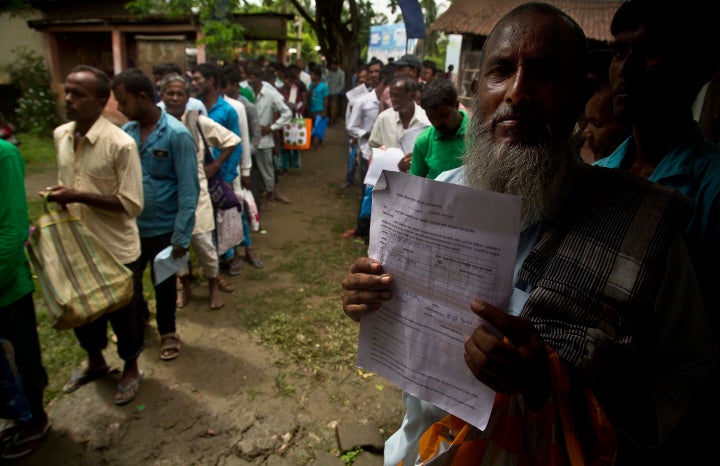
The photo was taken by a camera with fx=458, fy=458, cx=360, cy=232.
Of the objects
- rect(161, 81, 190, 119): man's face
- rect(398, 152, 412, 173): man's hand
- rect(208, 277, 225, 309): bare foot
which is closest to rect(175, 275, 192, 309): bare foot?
rect(208, 277, 225, 309): bare foot

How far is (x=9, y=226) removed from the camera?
7.68ft

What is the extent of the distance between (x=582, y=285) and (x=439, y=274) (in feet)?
0.98

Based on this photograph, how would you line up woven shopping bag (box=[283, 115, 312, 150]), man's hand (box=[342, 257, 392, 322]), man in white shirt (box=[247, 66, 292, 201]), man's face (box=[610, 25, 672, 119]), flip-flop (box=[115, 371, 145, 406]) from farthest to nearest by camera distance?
1. woven shopping bag (box=[283, 115, 312, 150])
2. man in white shirt (box=[247, 66, 292, 201])
3. flip-flop (box=[115, 371, 145, 406])
4. man's face (box=[610, 25, 672, 119])
5. man's hand (box=[342, 257, 392, 322])

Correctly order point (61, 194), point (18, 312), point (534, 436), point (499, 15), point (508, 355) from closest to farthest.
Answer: point (508, 355)
point (534, 436)
point (18, 312)
point (61, 194)
point (499, 15)

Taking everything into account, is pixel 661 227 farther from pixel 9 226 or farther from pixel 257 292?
pixel 257 292

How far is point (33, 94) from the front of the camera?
12.2 meters

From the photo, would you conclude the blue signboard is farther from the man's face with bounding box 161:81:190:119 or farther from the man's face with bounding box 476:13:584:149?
the man's face with bounding box 476:13:584:149

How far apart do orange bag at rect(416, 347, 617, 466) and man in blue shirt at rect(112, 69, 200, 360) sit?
8.83 ft

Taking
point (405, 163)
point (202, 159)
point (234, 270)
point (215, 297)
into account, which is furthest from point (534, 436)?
point (234, 270)

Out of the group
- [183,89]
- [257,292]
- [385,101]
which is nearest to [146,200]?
[183,89]

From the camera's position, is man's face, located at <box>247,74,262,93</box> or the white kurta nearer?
the white kurta

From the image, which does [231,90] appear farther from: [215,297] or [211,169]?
[215,297]

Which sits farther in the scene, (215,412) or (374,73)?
(374,73)

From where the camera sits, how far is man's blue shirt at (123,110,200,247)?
3271 millimetres
